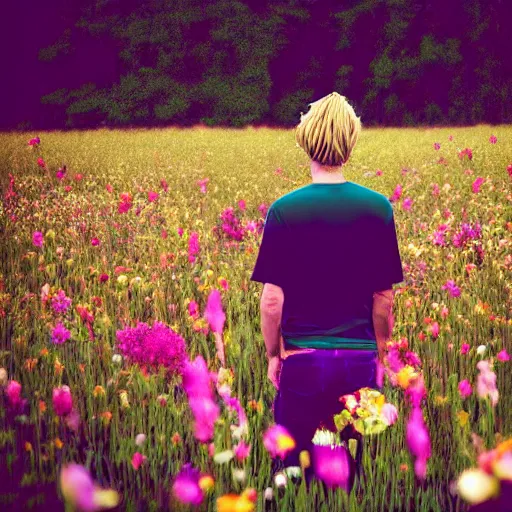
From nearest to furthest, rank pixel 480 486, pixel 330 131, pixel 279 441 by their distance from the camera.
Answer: pixel 480 486 < pixel 279 441 < pixel 330 131

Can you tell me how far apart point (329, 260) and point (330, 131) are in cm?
32

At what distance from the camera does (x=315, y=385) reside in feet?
5.34

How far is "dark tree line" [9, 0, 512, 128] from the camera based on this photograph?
27031 mm

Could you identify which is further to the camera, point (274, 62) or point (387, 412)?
point (274, 62)

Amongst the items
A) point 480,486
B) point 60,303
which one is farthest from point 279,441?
point 60,303

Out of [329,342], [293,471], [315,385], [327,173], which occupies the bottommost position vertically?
[293,471]

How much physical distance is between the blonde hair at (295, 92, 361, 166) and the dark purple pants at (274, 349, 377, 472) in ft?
1.62

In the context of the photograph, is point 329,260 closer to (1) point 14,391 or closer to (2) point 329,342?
(2) point 329,342

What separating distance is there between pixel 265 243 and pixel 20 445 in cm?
84

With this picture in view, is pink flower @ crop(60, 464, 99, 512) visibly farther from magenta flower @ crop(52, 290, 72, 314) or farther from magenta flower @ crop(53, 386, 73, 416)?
magenta flower @ crop(52, 290, 72, 314)

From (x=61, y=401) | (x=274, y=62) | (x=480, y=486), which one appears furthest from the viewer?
(x=274, y=62)

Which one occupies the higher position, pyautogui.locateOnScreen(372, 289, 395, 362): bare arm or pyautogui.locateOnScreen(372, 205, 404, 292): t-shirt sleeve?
pyautogui.locateOnScreen(372, 205, 404, 292): t-shirt sleeve

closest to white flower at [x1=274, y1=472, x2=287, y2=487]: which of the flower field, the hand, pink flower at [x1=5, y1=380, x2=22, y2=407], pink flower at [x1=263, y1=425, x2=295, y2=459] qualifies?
A: the flower field

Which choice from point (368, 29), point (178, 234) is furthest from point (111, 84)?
point (178, 234)
